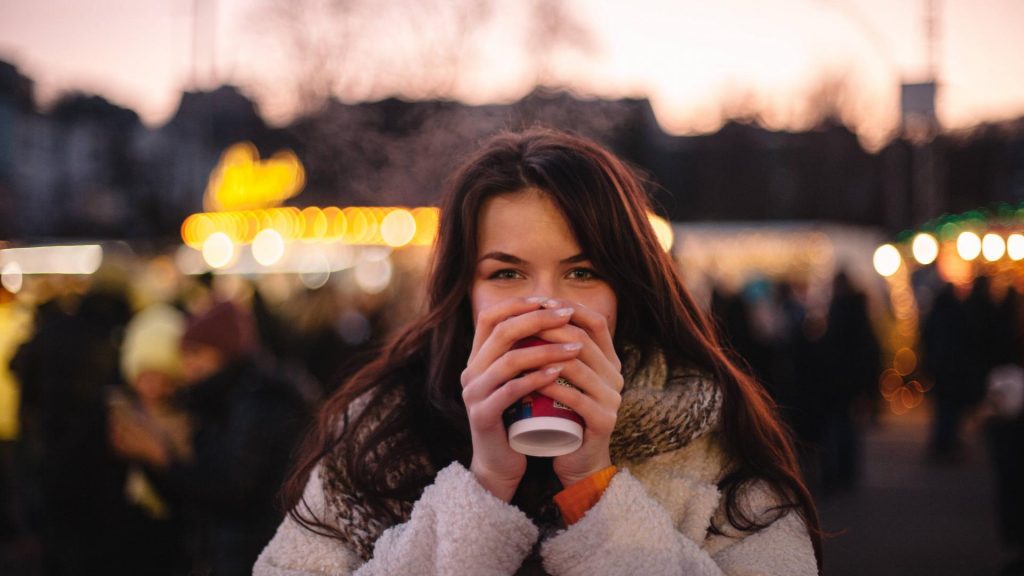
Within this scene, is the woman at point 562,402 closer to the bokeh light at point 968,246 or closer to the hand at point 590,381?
the hand at point 590,381

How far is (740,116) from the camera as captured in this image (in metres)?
51.9

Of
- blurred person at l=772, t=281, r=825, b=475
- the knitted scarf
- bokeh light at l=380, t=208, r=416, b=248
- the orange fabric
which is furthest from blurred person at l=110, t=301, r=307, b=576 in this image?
bokeh light at l=380, t=208, r=416, b=248

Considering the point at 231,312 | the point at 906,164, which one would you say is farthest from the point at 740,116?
the point at 231,312

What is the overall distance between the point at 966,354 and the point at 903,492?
8.57 ft

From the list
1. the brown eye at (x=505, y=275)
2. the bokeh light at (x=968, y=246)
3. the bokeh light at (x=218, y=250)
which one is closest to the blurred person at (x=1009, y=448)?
the brown eye at (x=505, y=275)

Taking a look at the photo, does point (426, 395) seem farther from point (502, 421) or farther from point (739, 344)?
point (739, 344)

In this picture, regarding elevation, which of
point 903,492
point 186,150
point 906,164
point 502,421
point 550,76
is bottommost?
point 502,421

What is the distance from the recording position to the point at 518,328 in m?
1.70

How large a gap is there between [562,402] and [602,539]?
0.99ft

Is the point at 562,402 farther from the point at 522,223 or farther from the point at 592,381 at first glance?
the point at 522,223

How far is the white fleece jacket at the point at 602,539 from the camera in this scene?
181 cm

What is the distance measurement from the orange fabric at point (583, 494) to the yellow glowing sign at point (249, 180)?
11.8 meters

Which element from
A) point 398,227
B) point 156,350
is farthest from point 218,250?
point 156,350

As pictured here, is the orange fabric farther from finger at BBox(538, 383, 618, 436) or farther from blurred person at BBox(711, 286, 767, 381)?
blurred person at BBox(711, 286, 767, 381)
